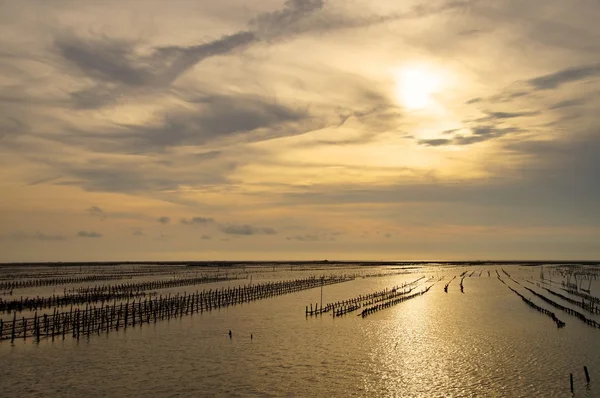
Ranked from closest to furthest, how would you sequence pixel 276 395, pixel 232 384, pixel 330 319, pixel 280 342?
pixel 276 395 < pixel 232 384 < pixel 280 342 < pixel 330 319

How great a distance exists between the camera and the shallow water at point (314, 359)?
31.6 meters

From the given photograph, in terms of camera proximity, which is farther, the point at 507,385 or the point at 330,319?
the point at 330,319

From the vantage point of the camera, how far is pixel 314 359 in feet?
129

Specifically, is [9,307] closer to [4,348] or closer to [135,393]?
[4,348]

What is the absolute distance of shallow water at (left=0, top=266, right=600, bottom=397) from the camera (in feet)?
104

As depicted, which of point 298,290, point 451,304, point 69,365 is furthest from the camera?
point 298,290

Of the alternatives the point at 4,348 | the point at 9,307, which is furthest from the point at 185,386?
the point at 9,307

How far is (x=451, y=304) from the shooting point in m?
79.3

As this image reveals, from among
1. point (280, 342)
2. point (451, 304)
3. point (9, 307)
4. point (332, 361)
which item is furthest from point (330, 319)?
point (9, 307)

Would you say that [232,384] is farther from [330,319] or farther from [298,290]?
[298,290]

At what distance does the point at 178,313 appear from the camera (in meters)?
64.1

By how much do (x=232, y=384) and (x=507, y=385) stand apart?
17.3 meters

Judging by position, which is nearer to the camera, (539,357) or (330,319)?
(539,357)

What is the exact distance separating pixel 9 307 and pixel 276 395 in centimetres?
4866
